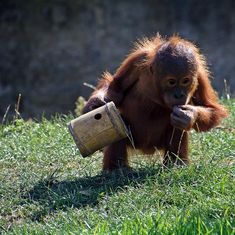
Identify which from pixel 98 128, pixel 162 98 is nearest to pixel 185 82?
pixel 162 98

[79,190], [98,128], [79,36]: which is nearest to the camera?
[79,190]

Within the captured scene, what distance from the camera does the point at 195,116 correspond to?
5578 millimetres

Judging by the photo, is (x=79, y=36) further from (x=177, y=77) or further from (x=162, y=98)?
(x=177, y=77)

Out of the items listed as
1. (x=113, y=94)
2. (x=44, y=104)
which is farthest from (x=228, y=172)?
(x=44, y=104)

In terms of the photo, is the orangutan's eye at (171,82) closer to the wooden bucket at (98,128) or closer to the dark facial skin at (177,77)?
the dark facial skin at (177,77)

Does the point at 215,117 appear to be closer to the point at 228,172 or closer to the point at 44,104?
the point at 228,172

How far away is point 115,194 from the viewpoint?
5.23 m

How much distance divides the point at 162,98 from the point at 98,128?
1.42 feet

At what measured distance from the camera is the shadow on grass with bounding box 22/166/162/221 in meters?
5.22

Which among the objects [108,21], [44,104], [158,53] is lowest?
[44,104]

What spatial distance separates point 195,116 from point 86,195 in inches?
32.8

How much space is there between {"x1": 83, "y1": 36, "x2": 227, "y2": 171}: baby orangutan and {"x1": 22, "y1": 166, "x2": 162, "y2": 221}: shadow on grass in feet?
0.68

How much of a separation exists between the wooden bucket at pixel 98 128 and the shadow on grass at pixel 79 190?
0.21 meters

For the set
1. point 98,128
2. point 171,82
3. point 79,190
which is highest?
point 171,82
